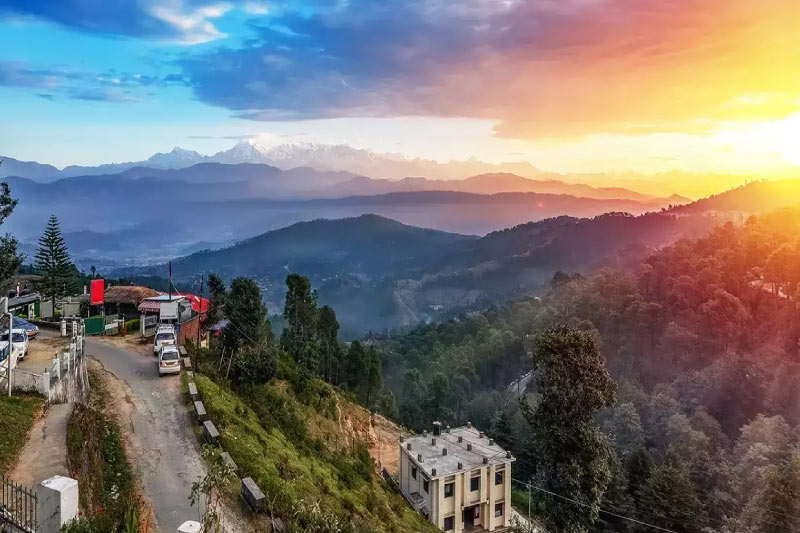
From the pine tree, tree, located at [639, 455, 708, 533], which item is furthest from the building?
the pine tree

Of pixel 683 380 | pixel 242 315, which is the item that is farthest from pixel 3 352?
pixel 683 380

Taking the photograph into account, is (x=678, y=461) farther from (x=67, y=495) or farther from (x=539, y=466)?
(x=67, y=495)

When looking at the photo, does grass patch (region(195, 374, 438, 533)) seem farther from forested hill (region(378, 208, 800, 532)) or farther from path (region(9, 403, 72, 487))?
forested hill (region(378, 208, 800, 532))

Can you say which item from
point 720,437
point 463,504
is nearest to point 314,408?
point 463,504

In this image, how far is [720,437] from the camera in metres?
40.5

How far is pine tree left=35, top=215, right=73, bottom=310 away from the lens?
109 feet

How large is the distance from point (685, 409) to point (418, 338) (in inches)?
2006

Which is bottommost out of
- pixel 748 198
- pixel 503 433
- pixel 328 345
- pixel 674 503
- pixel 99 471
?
pixel 503 433

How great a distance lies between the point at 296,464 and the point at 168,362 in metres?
6.74

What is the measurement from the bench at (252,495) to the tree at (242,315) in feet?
41.4

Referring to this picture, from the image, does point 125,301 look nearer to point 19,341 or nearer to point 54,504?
point 19,341

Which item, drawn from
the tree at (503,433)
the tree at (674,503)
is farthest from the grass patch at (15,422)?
the tree at (503,433)

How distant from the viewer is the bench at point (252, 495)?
10.6 meters

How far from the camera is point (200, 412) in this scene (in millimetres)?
14844
